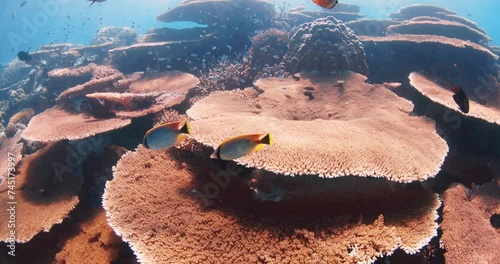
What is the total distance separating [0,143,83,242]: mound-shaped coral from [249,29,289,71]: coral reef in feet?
17.4

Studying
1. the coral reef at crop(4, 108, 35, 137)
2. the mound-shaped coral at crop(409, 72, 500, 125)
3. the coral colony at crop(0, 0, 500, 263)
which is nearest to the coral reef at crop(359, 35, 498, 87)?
the coral colony at crop(0, 0, 500, 263)

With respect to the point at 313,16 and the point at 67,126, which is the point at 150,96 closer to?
the point at 67,126

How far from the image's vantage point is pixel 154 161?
346 cm

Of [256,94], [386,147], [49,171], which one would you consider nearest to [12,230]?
[49,171]

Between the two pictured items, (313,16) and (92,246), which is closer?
(92,246)

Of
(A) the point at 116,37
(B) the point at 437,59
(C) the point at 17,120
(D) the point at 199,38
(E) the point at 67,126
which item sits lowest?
(C) the point at 17,120

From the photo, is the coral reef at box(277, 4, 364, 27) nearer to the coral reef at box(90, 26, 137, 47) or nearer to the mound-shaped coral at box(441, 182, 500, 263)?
the coral reef at box(90, 26, 137, 47)

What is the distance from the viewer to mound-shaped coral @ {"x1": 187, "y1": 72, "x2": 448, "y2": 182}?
98.9 inches

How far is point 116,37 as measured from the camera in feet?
61.0

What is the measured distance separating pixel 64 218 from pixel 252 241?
2771 millimetres

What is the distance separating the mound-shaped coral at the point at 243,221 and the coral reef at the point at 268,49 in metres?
5.60

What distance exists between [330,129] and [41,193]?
4.16 meters

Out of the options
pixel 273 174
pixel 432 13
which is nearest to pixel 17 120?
pixel 273 174

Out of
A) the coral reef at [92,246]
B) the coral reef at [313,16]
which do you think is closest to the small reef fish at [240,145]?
the coral reef at [92,246]
